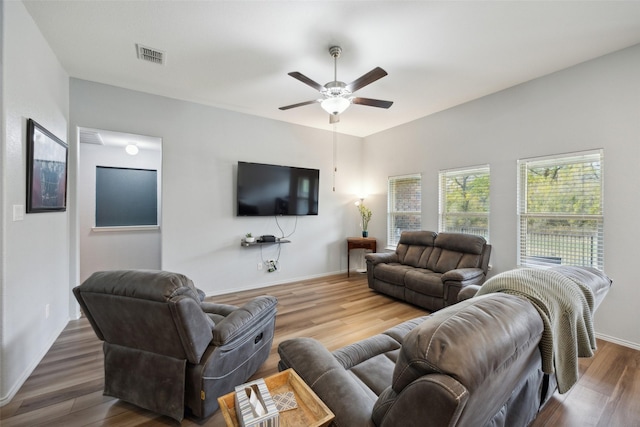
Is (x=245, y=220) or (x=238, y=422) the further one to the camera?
(x=245, y=220)

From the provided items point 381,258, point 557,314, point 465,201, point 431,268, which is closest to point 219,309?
point 557,314

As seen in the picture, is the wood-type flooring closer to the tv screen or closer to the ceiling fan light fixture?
the tv screen

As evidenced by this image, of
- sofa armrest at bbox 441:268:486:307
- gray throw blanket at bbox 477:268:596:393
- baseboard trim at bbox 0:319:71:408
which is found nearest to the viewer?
gray throw blanket at bbox 477:268:596:393

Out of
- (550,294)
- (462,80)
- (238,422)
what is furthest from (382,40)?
(238,422)

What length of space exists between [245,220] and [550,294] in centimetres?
405

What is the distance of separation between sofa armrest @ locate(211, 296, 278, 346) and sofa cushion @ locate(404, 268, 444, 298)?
2.18 meters

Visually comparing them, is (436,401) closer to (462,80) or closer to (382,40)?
(382,40)

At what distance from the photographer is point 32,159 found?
217 centimetres

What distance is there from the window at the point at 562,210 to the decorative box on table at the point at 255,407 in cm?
359

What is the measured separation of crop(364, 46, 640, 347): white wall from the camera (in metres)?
2.62

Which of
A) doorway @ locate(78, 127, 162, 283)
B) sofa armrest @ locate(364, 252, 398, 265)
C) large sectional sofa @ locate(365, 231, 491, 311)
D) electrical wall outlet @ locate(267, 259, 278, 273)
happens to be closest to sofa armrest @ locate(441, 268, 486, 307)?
large sectional sofa @ locate(365, 231, 491, 311)

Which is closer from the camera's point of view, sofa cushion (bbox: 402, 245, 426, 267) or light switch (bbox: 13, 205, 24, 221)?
light switch (bbox: 13, 205, 24, 221)

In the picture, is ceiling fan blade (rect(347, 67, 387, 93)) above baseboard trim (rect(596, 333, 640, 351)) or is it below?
above

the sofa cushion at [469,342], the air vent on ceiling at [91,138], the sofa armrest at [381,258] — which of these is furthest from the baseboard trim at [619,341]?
the air vent on ceiling at [91,138]
